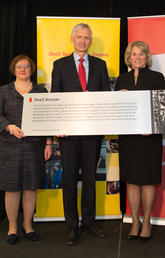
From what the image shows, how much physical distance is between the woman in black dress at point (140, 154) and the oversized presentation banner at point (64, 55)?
60cm

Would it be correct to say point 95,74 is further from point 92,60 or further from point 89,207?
point 89,207

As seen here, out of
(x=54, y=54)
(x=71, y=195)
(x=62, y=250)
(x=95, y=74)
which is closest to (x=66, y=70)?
(x=95, y=74)

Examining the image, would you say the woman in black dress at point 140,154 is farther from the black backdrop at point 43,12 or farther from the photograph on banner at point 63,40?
the black backdrop at point 43,12

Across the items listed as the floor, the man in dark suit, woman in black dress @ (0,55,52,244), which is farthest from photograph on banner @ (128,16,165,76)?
the floor

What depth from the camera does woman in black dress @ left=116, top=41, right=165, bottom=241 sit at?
2.31 metres

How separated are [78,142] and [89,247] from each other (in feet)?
3.04

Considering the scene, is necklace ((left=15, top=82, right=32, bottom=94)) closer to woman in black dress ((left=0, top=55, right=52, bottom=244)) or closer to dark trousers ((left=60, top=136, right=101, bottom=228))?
woman in black dress ((left=0, top=55, right=52, bottom=244))

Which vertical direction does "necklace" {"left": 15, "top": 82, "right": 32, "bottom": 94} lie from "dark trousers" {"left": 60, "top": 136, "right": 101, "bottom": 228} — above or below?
above

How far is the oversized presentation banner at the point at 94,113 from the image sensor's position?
2182 millimetres

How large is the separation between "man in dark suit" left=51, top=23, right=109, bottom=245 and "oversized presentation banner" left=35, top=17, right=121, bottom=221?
570mm

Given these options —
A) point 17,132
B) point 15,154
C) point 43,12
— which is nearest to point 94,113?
point 17,132

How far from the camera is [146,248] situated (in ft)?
7.36

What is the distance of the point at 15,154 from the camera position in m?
2.32

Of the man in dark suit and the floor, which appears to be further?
the man in dark suit
